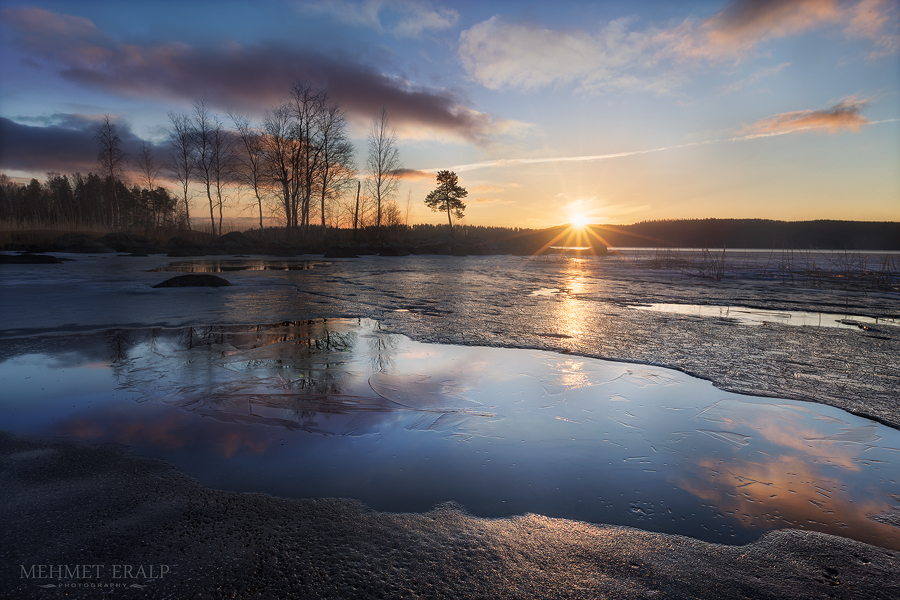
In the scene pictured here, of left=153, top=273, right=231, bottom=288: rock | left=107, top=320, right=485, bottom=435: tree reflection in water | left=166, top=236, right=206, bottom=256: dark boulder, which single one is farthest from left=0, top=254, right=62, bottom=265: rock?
left=107, top=320, right=485, bottom=435: tree reflection in water

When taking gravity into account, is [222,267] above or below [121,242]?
below

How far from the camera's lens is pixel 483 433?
2805 millimetres

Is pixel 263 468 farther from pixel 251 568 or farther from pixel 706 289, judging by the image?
pixel 706 289

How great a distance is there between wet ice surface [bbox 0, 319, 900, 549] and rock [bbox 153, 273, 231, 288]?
5.49 metres

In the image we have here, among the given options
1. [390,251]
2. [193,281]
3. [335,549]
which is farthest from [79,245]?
[335,549]

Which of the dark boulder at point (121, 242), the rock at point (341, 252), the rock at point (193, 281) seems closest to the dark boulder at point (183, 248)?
the dark boulder at point (121, 242)

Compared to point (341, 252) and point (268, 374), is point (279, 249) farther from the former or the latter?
point (268, 374)

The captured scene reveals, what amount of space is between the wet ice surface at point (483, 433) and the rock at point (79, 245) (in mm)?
26671

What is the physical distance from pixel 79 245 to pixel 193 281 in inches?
898

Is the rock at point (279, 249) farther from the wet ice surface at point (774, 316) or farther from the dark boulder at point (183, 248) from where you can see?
the wet ice surface at point (774, 316)

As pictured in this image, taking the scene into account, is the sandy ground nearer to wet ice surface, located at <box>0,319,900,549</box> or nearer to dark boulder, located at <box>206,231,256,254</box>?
wet ice surface, located at <box>0,319,900,549</box>

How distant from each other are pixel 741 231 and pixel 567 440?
91.9 m

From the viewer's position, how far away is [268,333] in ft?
18.5

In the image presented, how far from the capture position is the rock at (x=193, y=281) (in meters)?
9.77
